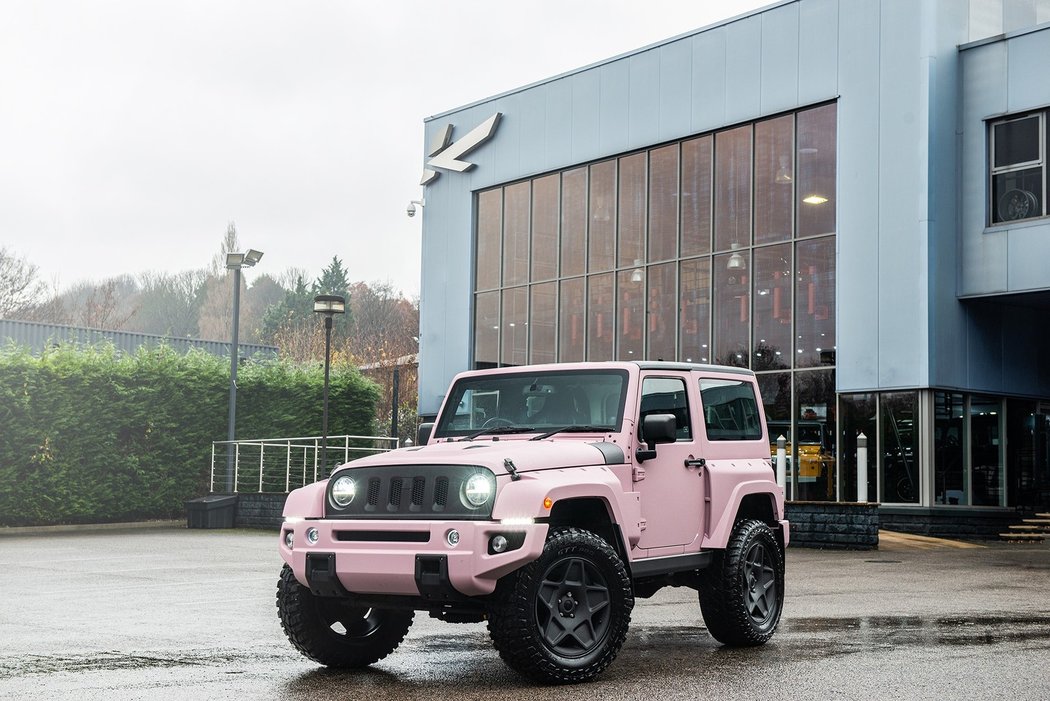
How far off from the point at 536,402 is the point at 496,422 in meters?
0.32

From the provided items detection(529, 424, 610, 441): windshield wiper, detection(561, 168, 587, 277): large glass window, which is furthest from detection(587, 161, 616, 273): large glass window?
detection(529, 424, 610, 441): windshield wiper

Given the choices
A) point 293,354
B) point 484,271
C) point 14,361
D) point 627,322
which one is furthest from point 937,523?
point 293,354

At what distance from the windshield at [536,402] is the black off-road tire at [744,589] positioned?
4.81ft

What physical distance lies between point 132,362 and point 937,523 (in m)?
18.8

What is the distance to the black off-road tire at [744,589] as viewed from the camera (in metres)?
9.11

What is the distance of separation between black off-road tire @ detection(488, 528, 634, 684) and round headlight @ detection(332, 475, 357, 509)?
113 centimetres

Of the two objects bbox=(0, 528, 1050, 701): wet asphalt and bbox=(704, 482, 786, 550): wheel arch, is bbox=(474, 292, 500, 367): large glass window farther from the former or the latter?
bbox=(704, 482, 786, 550): wheel arch

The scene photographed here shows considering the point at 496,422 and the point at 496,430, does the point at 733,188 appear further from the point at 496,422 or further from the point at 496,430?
the point at 496,430

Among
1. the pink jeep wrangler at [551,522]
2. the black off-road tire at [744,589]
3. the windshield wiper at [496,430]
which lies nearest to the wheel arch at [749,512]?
the pink jeep wrangler at [551,522]

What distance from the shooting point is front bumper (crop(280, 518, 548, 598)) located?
23.8 feet

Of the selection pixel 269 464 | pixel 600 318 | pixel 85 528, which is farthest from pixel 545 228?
pixel 85 528

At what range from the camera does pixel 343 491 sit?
7.94 meters

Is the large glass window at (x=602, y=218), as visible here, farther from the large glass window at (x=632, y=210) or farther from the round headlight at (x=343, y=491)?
the round headlight at (x=343, y=491)

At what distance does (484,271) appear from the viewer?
34938 mm
